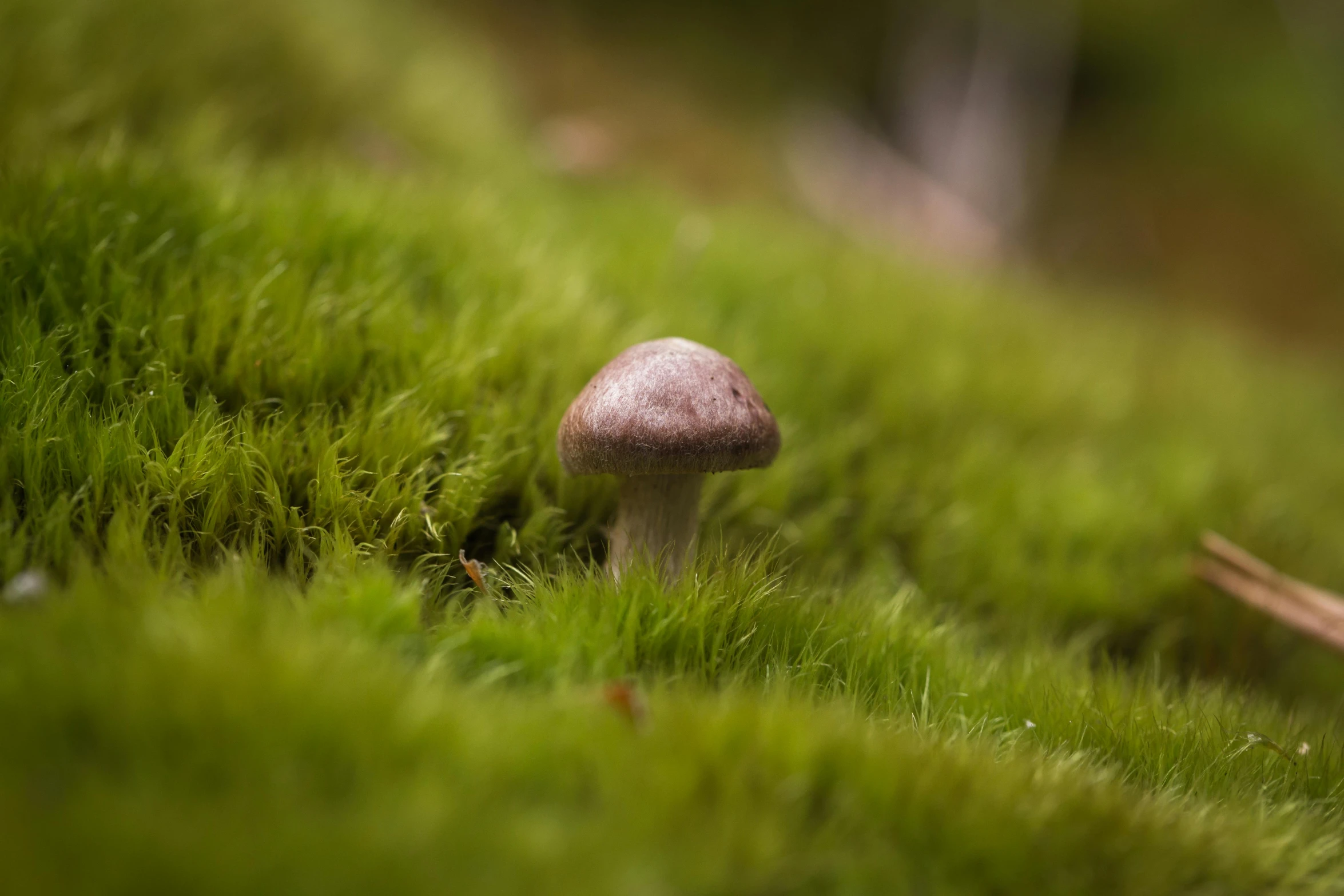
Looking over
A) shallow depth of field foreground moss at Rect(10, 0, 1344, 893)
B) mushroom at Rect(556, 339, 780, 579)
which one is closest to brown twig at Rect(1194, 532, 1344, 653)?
shallow depth of field foreground moss at Rect(10, 0, 1344, 893)

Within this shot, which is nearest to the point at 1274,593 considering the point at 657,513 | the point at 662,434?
the point at 657,513

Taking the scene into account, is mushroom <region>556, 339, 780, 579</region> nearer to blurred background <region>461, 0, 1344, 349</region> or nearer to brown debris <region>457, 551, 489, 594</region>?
brown debris <region>457, 551, 489, 594</region>

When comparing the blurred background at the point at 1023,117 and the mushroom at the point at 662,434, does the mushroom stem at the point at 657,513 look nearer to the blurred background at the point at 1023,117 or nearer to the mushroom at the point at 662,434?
the mushroom at the point at 662,434

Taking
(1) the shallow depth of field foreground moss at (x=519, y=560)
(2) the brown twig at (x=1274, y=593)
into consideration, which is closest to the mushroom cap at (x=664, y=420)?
(1) the shallow depth of field foreground moss at (x=519, y=560)

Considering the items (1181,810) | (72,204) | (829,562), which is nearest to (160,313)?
(72,204)

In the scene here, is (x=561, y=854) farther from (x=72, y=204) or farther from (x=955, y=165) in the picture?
(x=955, y=165)

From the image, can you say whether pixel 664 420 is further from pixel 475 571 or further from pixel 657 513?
pixel 475 571
